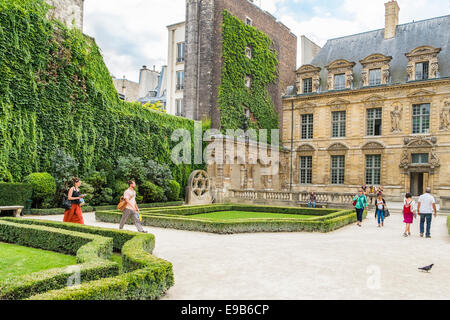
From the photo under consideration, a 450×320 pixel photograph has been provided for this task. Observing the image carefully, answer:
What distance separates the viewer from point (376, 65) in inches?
1171

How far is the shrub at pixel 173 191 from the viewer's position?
902 inches

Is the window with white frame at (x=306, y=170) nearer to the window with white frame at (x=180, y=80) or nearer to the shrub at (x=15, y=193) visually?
the window with white frame at (x=180, y=80)

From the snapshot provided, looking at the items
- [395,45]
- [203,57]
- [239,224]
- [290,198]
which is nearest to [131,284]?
[239,224]

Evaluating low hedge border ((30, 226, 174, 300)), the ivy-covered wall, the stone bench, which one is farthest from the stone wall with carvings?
low hedge border ((30, 226, 174, 300))

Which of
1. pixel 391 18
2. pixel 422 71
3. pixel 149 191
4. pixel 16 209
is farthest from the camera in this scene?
pixel 391 18

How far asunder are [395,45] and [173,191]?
21.9 meters

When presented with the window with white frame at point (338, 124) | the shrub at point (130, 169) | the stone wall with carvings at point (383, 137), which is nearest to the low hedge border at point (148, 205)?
the shrub at point (130, 169)

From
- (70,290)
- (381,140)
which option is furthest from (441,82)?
(70,290)

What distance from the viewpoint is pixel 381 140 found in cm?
2936

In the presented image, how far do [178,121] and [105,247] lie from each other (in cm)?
1875

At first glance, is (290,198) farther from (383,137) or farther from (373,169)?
(383,137)

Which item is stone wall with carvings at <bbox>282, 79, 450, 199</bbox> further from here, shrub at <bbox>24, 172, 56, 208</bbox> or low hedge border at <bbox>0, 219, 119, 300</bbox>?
low hedge border at <bbox>0, 219, 119, 300</bbox>

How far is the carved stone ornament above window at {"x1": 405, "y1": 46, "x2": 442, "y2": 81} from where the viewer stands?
89.8ft

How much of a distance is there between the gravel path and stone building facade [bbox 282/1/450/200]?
17.8 m
